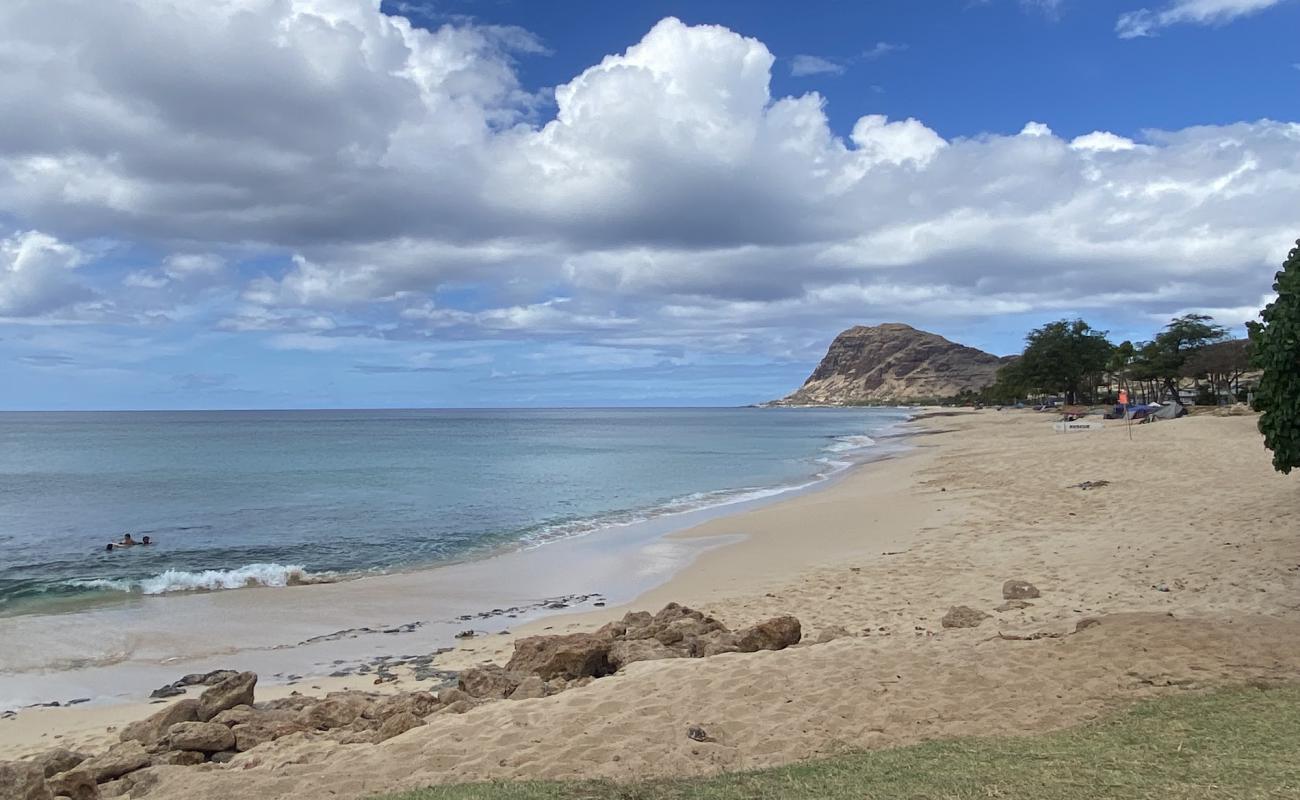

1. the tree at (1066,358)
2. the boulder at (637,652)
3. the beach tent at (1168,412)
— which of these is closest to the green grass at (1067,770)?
the boulder at (637,652)

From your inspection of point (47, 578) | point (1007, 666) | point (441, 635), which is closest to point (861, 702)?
point (1007, 666)

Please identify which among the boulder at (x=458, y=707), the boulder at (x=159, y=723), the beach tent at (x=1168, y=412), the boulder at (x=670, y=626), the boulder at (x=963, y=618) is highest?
the beach tent at (x=1168, y=412)

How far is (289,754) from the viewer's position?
22.4 feet

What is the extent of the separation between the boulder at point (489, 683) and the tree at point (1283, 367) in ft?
29.2

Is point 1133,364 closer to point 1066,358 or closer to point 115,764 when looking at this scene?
point 1066,358

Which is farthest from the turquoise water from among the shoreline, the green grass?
the green grass

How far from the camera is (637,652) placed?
8.80m

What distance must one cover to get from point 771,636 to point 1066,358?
9354 cm

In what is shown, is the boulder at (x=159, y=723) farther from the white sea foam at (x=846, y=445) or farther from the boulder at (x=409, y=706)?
the white sea foam at (x=846, y=445)

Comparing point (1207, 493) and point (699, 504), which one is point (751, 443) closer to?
point (699, 504)

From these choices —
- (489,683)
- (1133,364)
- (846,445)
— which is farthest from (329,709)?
(1133,364)

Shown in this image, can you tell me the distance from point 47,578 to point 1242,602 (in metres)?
22.8

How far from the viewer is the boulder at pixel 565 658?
28.8 ft

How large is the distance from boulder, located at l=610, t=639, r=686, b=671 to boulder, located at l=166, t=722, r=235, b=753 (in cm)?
379
